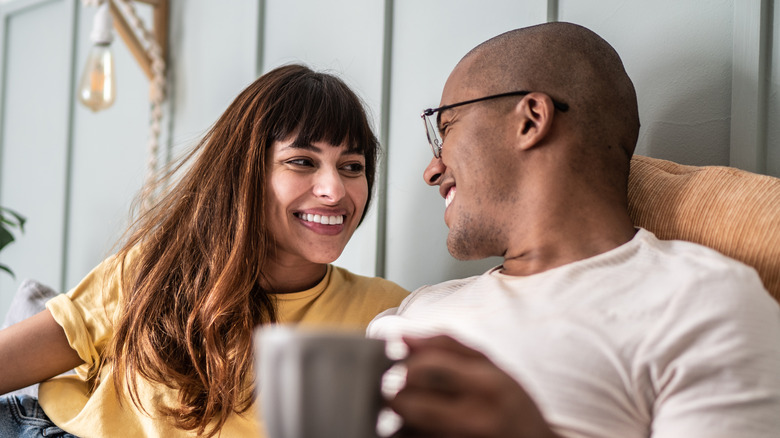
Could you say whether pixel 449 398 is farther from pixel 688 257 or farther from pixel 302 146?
pixel 302 146

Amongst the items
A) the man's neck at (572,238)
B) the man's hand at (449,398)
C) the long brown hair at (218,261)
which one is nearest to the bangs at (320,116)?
the long brown hair at (218,261)

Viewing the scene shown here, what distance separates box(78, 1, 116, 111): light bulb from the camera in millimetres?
1983

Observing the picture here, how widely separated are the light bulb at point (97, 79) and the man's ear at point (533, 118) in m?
1.42

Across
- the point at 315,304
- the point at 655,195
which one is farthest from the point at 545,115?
the point at 315,304

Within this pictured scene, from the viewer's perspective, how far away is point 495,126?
3.38ft

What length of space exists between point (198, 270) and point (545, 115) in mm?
726

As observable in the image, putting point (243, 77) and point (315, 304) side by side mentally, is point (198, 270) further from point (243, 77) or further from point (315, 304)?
point (243, 77)

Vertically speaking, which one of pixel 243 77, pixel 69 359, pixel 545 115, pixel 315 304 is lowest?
pixel 69 359

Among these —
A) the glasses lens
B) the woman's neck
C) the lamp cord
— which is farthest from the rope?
the glasses lens

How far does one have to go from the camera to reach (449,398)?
0.51 meters

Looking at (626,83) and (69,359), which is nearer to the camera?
(626,83)

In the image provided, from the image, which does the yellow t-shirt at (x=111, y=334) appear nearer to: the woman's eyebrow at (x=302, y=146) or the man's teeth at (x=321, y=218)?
the man's teeth at (x=321, y=218)

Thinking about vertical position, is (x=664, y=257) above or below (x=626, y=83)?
below

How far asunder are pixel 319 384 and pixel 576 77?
0.69 m
